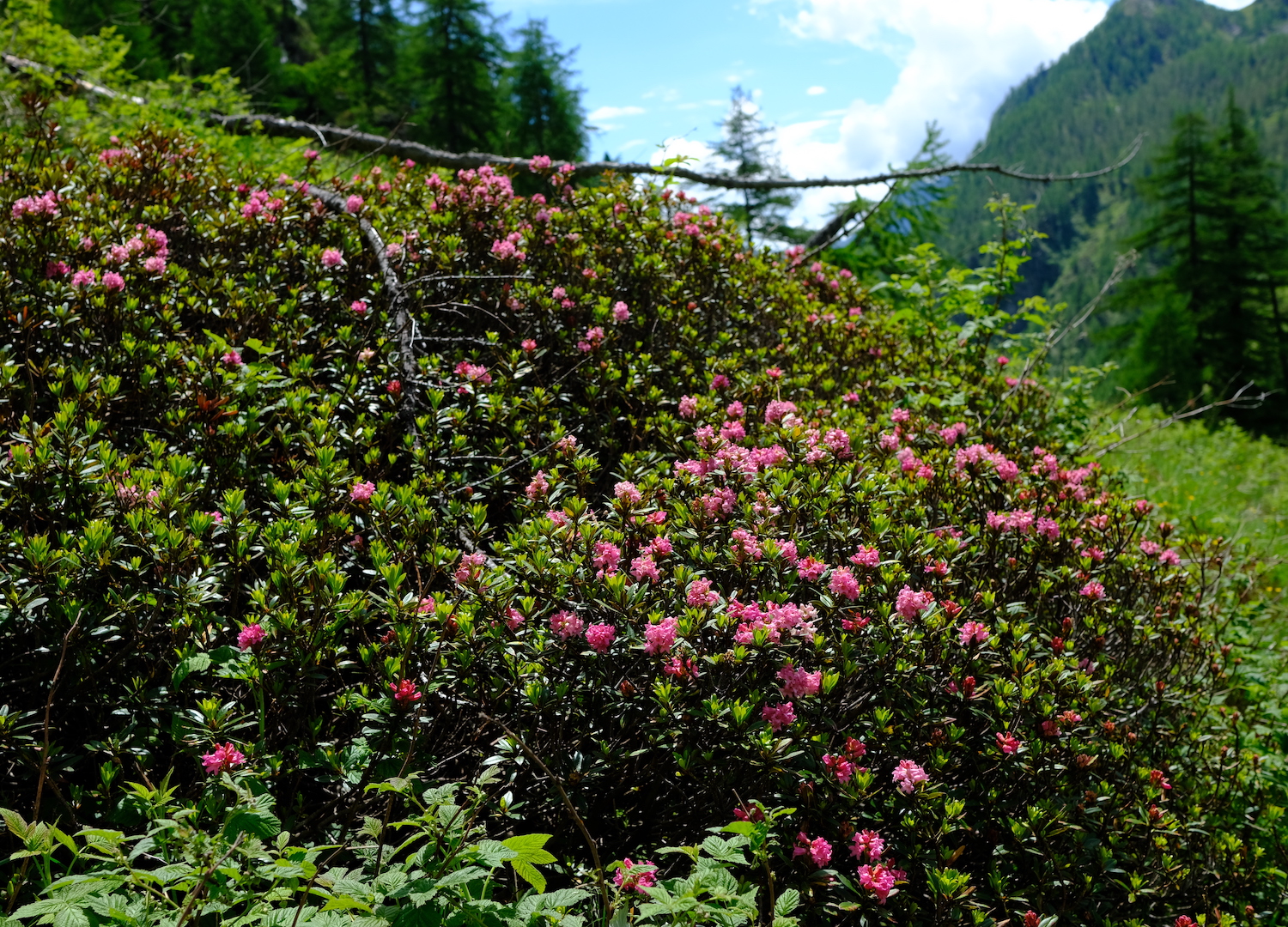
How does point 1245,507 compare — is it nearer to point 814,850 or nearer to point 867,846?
point 867,846

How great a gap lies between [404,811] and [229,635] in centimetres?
80

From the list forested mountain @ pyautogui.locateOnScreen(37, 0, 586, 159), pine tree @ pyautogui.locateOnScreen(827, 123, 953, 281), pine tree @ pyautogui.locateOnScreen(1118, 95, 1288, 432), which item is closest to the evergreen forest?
pine tree @ pyautogui.locateOnScreen(827, 123, 953, 281)

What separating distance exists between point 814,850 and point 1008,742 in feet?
2.67

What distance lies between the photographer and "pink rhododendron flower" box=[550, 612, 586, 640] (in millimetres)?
2174

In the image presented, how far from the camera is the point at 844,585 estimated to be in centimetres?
236

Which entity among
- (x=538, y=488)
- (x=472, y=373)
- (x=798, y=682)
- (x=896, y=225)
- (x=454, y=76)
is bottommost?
(x=798, y=682)

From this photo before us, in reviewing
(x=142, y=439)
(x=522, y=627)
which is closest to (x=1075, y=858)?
(x=522, y=627)

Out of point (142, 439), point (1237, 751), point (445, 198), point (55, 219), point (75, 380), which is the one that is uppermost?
point (445, 198)

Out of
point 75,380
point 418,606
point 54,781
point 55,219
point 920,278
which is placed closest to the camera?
point 54,781

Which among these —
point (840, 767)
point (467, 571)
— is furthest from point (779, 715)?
point (467, 571)

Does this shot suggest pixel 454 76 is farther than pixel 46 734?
Yes

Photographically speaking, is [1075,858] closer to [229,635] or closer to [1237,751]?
[1237,751]

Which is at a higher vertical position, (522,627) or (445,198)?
(445,198)

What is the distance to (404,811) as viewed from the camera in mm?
2061
